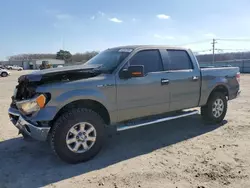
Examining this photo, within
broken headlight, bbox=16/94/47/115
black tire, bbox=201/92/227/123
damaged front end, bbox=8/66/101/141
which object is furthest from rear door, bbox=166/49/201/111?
broken headlight, bbox=16/94/47/115

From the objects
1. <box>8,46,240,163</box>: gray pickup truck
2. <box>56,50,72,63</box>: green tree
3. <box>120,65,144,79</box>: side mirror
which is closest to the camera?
<box>8,46,240,163</box>: gray pickup truck

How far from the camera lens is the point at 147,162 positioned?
4492 millimetres

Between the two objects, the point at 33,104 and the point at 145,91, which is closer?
the point at 33,104

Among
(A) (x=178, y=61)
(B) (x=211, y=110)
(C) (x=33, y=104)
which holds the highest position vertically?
(A) (x=178, y=61)

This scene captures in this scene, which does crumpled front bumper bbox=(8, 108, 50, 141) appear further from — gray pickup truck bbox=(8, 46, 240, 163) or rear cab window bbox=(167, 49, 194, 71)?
rear cab window bbox=(167, 49, 194, 71)

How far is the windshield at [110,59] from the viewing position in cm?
512

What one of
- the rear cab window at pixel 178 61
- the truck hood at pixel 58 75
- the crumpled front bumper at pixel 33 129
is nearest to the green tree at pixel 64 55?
the rear cab window at pixel 178 61

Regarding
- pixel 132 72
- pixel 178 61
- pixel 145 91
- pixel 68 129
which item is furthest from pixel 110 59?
pixel 68 129

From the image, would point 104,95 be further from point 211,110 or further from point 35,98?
point 211,110

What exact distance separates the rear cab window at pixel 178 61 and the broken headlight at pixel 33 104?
2.75 meters

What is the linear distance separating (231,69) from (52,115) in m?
4.98

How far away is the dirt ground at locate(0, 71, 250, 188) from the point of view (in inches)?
151

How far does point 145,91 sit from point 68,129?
5.54 feet

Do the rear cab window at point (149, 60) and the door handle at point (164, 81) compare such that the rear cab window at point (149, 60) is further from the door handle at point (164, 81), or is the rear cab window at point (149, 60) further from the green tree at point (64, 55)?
the green tree at point (64, 55)
